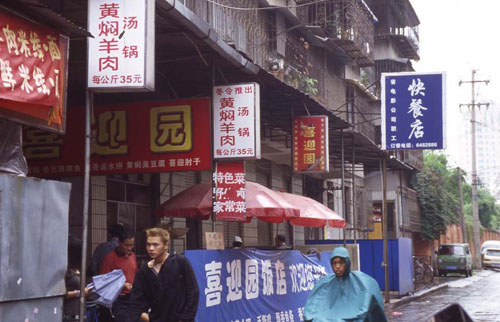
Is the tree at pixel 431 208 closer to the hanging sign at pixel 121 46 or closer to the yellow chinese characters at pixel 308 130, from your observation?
the yellow chinese characters at pixel 308 130

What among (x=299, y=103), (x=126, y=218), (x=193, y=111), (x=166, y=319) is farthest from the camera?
(x=299, y=103)

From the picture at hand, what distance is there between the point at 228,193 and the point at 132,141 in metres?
1.74

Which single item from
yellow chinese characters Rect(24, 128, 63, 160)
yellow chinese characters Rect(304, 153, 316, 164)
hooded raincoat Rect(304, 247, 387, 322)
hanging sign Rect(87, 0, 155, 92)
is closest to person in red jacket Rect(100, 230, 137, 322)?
hanging sign Rect(87, 0, 155, 92)

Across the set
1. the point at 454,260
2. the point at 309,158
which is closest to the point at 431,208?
the point at 454,260

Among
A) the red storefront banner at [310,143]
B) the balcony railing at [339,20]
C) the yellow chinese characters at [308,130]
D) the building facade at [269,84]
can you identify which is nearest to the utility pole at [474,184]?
the building facade at [269,84]

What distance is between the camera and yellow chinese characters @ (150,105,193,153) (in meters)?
12.1

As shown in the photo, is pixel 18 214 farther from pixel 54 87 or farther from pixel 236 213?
pixel 236 213

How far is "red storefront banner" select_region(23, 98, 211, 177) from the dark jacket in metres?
4.64

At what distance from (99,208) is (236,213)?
2996 millimetres

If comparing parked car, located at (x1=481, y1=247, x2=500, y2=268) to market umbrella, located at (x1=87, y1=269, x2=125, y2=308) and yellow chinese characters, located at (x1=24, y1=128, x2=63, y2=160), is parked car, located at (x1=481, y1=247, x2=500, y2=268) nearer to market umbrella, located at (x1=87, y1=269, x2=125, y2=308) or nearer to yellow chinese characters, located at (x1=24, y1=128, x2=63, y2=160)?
yellow chinese characters, located at (x1=24, y1=128, x2=63, y2=160)

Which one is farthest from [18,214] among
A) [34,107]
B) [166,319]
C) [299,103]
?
[299,103]

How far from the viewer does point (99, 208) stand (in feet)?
46.0

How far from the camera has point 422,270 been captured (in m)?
33.7

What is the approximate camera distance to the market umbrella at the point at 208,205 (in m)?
13.3
